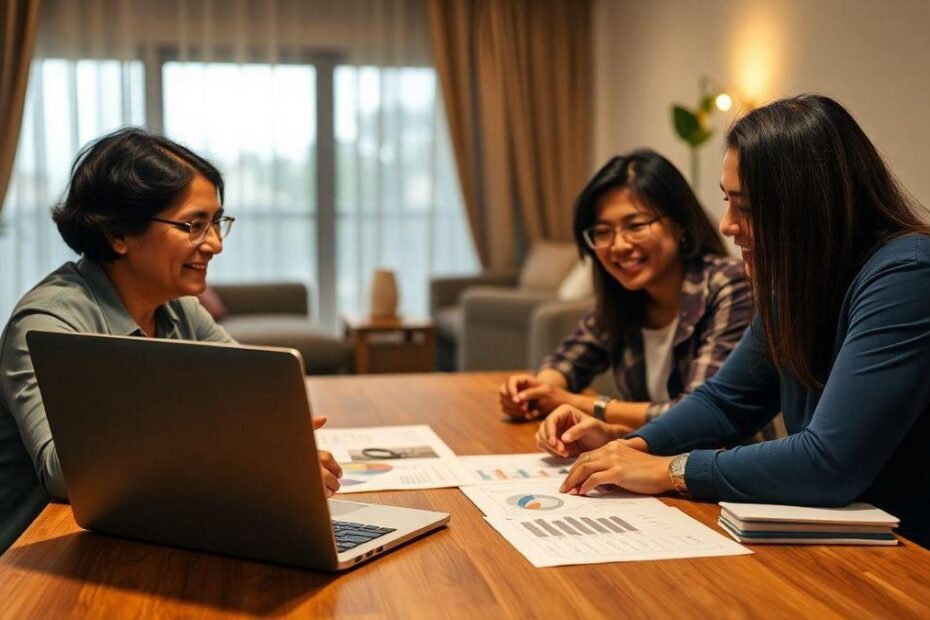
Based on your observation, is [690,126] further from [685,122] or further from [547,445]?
[547,445]

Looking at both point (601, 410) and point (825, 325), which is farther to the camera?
point (601, 410)

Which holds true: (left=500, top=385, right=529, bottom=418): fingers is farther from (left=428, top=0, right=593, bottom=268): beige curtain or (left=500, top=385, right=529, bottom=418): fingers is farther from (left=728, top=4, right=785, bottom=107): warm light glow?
(left=428, top=0, right=593, bottom=268): beige curtain

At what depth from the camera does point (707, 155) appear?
18.1ft

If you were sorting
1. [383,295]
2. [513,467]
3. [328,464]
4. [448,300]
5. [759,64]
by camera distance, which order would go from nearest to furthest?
[328,464]
[513,467]
[759,64]
[383,295]
[448,300]

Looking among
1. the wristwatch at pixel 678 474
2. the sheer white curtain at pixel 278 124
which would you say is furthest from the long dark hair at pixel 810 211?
the sheer white curtain at pixel 278 124

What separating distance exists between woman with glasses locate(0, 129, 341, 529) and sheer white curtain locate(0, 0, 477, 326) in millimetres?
4587

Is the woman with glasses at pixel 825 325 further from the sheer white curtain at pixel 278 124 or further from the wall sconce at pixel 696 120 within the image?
the sheer white curtain at pixel 278 124

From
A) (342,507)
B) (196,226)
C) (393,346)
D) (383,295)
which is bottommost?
(393,346)

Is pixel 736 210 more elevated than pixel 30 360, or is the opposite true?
pixel 736 210

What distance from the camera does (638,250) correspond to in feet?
7.34

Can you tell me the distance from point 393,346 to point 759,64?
8.06 ft

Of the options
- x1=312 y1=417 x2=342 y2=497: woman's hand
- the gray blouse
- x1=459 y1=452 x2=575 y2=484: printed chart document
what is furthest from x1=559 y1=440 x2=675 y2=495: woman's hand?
the gray blouse

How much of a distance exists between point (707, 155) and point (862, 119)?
1443 millimetres

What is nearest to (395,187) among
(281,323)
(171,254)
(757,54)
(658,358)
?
(281,323)
